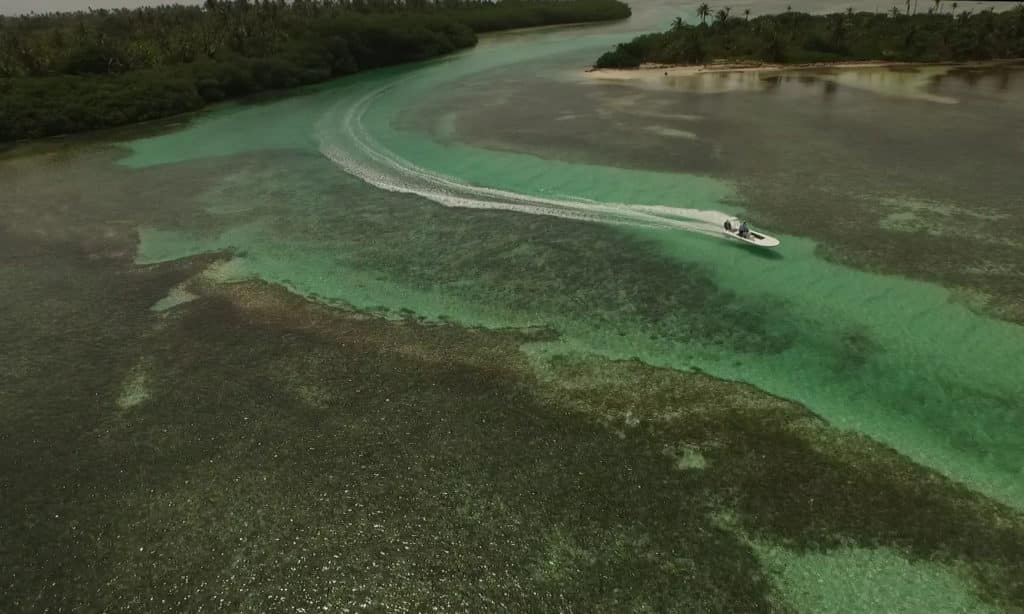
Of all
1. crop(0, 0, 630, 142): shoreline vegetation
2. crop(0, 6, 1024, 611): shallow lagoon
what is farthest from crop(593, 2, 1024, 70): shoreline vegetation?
crop(0, 6, 1024, 611): shallow lagoon

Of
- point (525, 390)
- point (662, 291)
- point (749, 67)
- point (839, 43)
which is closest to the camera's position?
point (525, 390)

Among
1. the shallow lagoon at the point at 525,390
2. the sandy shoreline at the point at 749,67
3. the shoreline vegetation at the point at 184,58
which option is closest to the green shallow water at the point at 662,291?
the shallow lagoon at the point at 525,390

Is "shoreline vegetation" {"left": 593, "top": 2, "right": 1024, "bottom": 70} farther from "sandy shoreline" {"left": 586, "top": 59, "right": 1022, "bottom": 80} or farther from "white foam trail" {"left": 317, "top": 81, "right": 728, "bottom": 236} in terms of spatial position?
"white foam trail" {"left": 317, "top": 81, "right": 728, "bottom": 236}

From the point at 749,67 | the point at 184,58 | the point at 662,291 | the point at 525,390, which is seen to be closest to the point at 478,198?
the point at 662,291

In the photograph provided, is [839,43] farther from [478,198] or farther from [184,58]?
[184,58]

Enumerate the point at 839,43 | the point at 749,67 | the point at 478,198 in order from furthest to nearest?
the point at 839,43
the point at 749,67
the point at 478,198

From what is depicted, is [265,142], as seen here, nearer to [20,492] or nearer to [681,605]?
[20,492]

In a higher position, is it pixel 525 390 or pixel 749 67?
pixel 749 67
